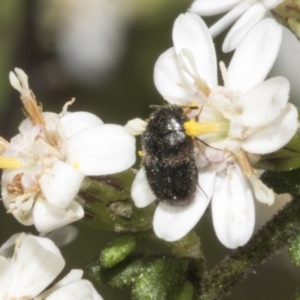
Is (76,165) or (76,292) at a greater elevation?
(76,165)

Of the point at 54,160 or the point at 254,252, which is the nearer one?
the point at 54,160

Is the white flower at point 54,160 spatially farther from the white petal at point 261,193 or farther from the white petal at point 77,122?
the white petal at point 261,193

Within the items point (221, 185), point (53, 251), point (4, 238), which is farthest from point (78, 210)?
point (4, 238)

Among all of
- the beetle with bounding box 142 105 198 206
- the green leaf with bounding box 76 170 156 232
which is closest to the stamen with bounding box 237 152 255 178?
the beetle with bounding box 142 105 198 206

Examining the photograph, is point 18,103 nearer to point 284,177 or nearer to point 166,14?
point 166,14

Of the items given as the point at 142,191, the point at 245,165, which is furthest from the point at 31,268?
the point at 245,165

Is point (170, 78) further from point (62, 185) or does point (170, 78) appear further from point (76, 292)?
point (76, 292)

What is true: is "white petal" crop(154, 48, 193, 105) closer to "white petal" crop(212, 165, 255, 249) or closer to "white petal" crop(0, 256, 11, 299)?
"white petal" crop(212, 165, 255, 249)
